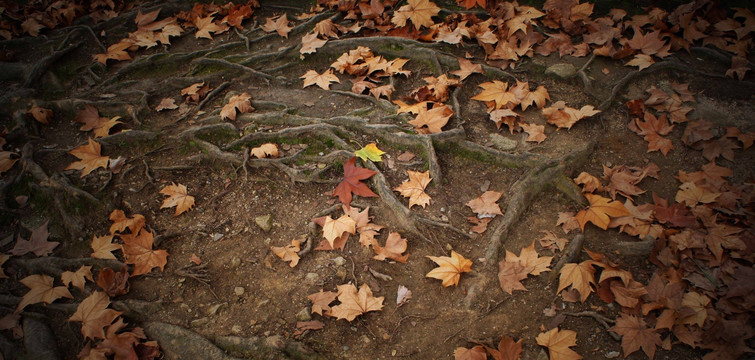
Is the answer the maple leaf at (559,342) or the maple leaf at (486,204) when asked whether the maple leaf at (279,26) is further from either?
the maple leaf at (559,342)

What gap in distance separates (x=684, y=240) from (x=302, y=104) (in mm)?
3421

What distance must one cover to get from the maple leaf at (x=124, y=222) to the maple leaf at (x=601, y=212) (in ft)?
11.3

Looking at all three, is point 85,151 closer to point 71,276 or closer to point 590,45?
point 71,276

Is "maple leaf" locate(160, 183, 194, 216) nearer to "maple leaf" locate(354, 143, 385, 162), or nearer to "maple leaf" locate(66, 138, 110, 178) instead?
"maple leaf" locate(66, 138, 110, 178)

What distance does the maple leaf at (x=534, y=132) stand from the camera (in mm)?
3641

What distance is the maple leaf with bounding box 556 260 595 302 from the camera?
269cm

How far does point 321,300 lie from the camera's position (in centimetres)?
280

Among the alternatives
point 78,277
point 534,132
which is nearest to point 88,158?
point 78,277

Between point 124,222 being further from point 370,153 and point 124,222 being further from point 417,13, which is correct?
point 417,13

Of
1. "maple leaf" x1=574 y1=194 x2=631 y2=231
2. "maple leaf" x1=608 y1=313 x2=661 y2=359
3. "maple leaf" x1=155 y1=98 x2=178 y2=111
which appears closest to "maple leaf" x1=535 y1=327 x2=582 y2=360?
"maple leaf" x1=608 y1=313 x2=661 y2=359

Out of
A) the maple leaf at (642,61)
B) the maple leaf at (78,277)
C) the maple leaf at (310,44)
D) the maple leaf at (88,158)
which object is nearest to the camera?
the maple leaf at (78,277)

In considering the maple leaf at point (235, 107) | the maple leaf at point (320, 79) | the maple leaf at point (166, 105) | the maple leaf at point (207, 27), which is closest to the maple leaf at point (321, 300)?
the maple leaf at point (235, 107)

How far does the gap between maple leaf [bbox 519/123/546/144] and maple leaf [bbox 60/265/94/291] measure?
3.70m

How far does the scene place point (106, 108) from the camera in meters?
4.34
